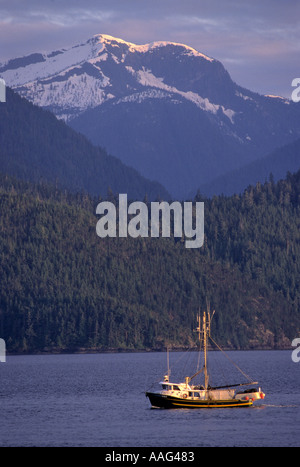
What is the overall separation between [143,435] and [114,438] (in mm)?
4413

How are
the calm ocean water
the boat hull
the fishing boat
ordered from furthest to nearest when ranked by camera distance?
the fishing boat < the boat hull < the calm ocean water

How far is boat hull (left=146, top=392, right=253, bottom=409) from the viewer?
179500 millimetres

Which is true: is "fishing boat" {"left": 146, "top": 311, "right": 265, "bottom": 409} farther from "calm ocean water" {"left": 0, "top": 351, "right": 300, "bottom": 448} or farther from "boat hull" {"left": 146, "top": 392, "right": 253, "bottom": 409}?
"calm ocean water" {"left": 0, "top": 351, "right": 300, "bottom": 448}

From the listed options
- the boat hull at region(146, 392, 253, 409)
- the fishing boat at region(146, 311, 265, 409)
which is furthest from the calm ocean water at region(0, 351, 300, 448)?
the fishing boat at region(146, 311, 265, 409)

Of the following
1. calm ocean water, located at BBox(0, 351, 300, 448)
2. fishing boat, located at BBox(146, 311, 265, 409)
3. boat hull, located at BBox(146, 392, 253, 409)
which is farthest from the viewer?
fishing boat, located at BBox(146, 311, 265, 409)

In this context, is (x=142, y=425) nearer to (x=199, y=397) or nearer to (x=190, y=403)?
(x=190, y=403)

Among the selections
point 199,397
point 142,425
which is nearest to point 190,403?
point 199,397

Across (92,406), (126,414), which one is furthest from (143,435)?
(92,406)

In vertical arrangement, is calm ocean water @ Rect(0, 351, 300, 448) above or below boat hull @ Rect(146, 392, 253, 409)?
below

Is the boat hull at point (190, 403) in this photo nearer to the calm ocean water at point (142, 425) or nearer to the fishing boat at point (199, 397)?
the fishing boat at point (199, 397)

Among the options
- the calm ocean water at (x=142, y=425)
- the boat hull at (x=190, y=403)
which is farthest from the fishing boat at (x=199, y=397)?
the calm ocean water at (x=142, y=425)

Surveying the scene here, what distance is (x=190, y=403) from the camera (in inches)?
7062
